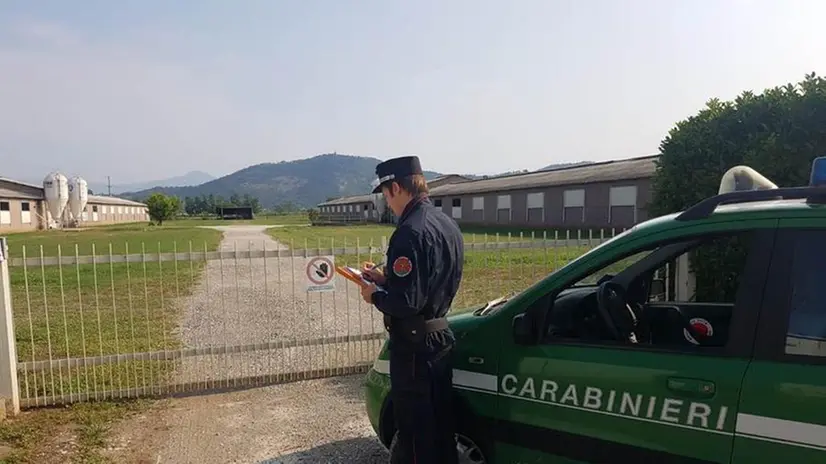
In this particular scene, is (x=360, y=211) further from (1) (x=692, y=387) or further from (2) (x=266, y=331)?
(1) (x=692, y=387)

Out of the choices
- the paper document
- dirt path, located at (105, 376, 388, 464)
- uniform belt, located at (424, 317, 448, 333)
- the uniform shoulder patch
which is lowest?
dirt path, located at (105, 376, 388, 464)

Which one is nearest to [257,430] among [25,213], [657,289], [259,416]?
[259,416]

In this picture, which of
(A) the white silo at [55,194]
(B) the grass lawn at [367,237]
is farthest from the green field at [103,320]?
(A) the white silo at [55,194]

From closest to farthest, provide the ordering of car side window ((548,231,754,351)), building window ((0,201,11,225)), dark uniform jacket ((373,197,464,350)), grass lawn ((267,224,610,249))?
car side window ((548,231,754,351)) < dark uniform jacket ((373,197,464,350)) < grass lawn ((267,224,610,249)) < building window ((0,201,11,225))

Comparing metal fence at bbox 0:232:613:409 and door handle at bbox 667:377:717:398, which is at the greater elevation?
door handle at bbox 667:377:717:398

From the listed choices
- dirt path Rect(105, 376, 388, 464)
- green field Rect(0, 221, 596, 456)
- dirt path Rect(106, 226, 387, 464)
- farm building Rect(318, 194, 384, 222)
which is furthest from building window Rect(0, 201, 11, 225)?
dirt path Rect(105, 376, 388, 464)

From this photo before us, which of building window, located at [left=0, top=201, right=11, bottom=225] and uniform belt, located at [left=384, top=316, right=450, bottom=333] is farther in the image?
building window, located at [left=0, top=201, right=11, bottom=225]

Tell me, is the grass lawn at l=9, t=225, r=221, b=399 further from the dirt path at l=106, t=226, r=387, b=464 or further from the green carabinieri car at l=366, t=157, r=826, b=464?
the green carabinieri car at l=366, t=157, r=826, b=464

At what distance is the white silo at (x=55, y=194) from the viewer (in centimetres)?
5334

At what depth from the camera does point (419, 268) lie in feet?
8.82

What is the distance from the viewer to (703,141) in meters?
5.54

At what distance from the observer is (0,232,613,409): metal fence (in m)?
5.32

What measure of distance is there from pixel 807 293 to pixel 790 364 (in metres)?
0.29

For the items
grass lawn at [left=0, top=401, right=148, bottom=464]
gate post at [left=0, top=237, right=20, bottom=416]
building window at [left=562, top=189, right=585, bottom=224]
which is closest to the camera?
grass lawn at [left=0, top=401, right=148, bottom=464]
